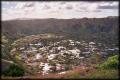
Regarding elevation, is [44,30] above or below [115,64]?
above

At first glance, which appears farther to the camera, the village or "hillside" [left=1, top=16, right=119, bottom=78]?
the village

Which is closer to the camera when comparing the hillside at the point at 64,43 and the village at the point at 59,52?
the hillside at the point at 64,43

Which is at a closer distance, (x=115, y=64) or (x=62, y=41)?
(x=115, y=64)

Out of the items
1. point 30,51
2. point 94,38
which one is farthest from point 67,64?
point 94,38

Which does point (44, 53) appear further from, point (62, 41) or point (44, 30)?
point (62, 41)

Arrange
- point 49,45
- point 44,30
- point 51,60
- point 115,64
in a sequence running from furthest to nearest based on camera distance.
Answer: point 49,45 → point 44,30 → point 51,60 → point 115,64

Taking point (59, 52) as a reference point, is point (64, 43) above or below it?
above

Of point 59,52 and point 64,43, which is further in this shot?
point 64,43

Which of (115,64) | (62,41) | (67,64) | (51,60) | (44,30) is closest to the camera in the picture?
(115,64)
